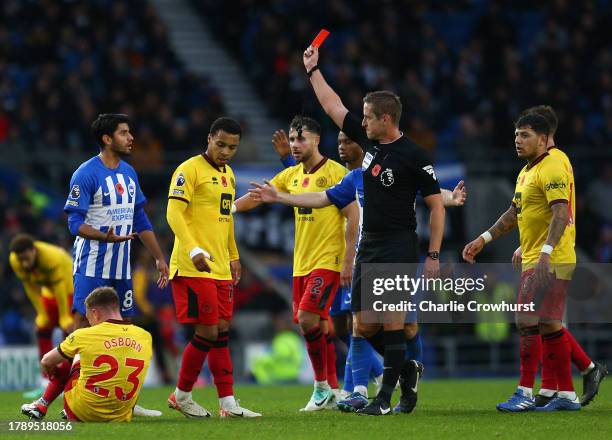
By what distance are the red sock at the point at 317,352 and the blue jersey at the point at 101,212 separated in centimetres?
173

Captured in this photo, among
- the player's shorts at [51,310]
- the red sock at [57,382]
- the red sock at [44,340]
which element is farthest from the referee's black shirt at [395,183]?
the red sock at [44,340]

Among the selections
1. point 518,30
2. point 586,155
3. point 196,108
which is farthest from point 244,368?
point 518,30

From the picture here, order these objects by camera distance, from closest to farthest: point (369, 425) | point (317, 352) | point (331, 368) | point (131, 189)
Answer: point (369, 425), point (131, 189), point (317, 352), point (331, 368)

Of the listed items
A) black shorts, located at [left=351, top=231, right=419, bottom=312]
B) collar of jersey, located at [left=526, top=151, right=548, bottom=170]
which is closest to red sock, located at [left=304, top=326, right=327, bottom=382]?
black shorts, located at [left=351, top=231, right=419, bottom=312]

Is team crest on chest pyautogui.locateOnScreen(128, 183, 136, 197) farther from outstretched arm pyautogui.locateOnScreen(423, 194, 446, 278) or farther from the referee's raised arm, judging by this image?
outstretched arm pyautogui.locateOnScreen(423, 194, 446, 278)

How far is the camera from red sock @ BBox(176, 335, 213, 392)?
9.73 meters

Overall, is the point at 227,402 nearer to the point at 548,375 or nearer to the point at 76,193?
the point at 76,193

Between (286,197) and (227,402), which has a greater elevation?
(286,197)

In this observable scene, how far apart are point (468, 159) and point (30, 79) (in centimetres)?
789

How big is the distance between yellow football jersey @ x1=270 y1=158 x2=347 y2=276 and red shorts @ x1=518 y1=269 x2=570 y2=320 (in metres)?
1.72

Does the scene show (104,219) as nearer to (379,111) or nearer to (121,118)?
(121,118)

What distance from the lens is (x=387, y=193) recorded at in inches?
376

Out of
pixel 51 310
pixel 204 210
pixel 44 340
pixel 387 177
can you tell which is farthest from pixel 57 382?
pixel 44 340

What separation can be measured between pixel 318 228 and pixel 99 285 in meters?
2.03
